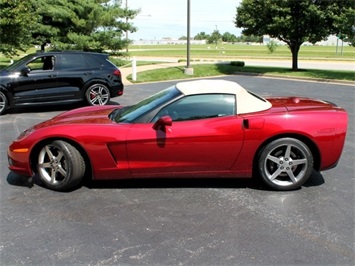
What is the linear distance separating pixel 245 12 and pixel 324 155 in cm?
2018

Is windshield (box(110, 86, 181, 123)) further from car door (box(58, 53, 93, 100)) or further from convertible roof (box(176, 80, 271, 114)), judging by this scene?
car door (box(58, 53, 93, 100))

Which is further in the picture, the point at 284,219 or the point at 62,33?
the point at 62,33

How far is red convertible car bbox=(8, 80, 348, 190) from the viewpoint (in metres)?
4.25

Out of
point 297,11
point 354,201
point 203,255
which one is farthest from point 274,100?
point 297,11

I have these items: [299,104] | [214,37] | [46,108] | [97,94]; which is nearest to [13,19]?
[46,108]

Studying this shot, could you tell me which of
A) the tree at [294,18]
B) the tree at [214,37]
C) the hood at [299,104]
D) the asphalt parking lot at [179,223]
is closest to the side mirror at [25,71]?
the asphalt parking lot at [179,223]

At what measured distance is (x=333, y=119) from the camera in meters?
4.37

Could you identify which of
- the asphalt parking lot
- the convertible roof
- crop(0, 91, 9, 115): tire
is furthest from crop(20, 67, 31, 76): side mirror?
the convertible roof

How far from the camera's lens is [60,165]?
441 centimetres

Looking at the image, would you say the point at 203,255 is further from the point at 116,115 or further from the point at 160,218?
the point at 116,115

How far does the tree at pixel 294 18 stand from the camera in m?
20.0

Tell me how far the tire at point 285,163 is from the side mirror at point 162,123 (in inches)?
45.1

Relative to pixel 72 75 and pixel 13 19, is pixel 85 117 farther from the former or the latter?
pixel 13 19

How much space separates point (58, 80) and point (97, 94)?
3.50ft
